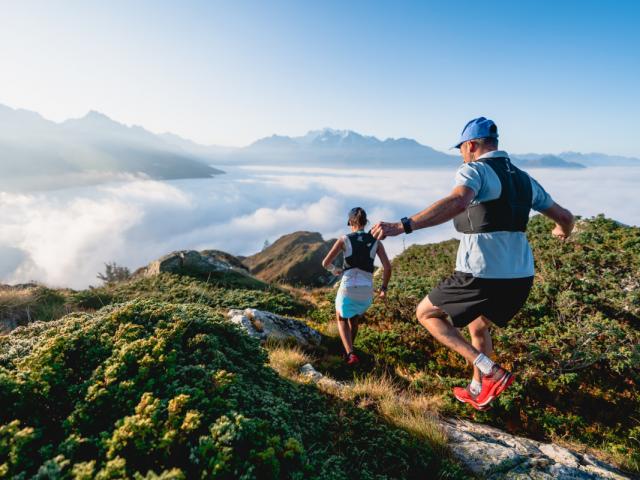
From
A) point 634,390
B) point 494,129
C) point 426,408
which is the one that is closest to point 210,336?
point 426,408

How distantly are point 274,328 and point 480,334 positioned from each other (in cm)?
420

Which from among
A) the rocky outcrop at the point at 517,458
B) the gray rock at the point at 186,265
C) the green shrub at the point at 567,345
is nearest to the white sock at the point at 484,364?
the rocky outcrop at the point at 517,458

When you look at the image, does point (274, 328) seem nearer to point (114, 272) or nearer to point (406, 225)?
point (406, 225)

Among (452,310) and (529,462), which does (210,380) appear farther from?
(529,462)

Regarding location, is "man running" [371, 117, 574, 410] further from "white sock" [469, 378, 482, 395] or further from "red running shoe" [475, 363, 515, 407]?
"white sock" [469, 378, 482, 395]

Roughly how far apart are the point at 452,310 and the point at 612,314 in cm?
516

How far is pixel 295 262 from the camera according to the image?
48.2 m

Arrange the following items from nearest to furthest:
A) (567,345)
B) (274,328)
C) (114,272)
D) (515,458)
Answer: (515,458)
(567,345)
(274,328)
(114,272)

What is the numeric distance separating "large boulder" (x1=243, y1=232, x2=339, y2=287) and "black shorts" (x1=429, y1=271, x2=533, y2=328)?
3374 cm

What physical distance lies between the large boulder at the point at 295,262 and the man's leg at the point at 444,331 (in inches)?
1306

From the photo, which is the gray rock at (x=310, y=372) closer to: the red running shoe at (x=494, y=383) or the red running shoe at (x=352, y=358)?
the red running shoe at (x=352, y=358)

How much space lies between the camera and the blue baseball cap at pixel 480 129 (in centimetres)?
400

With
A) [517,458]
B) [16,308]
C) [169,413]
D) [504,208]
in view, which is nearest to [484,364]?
[517,458]

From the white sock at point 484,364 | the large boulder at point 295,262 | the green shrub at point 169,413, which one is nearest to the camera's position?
the green shrub at point 169,413
